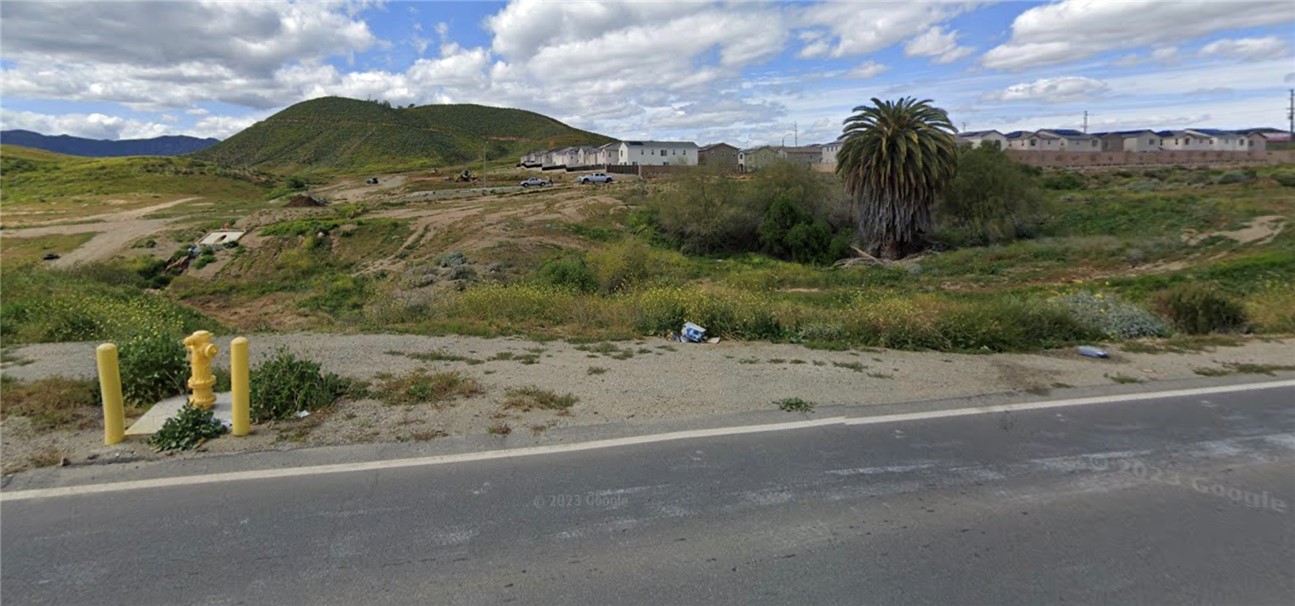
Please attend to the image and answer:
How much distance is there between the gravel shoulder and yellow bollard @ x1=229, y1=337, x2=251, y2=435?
141 millimetres

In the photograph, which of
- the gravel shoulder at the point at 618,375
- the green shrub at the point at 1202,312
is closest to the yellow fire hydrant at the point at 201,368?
the gravel shoulder at the point at 618,375

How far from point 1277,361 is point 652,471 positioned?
8.49 m

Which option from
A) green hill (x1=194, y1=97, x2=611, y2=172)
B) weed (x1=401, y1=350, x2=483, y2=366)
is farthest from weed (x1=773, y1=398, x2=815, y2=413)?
green hill (x1=194, y1=97, x2=611, y2=172)

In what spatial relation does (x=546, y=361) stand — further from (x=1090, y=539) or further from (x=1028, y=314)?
(x=1028, y=314)

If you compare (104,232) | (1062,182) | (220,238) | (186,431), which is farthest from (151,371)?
(1062,182)

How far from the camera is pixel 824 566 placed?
3.69 meters

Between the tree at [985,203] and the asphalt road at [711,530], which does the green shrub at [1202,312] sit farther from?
the tree at [985,203]

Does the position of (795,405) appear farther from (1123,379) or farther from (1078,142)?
(1078,142)

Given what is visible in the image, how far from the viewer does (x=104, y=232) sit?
42125 millimetres

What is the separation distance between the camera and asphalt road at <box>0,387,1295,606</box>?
349cm

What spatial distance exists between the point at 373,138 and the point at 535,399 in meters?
138

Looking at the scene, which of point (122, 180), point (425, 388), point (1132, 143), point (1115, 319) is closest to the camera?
point (425, 388)

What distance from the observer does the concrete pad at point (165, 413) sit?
18.2ft

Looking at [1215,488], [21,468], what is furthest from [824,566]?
[21,468]
